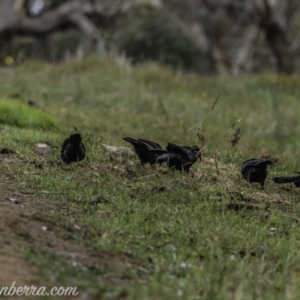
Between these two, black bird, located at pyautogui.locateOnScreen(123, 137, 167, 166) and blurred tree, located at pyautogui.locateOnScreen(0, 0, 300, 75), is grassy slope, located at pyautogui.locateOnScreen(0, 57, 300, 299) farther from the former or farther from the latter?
blurred tree, located at pyautogui.locateOnScreen(0, 0, 300, 75)

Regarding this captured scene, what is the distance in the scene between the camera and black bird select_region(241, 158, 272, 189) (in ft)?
17.1

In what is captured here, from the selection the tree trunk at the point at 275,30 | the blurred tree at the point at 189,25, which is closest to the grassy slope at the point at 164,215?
the tree trunk at the point at 275,30

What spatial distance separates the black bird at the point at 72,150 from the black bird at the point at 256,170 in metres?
1.35

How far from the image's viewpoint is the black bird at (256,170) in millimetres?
5216

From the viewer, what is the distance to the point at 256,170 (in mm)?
5238

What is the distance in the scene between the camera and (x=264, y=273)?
3.47m

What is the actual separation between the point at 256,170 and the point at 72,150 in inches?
58.5

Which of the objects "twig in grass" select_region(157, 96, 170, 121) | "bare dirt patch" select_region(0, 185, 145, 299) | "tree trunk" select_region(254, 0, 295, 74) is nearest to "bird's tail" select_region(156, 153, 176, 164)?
"bare dirt patch" select_region(0, 185, 145, 299)

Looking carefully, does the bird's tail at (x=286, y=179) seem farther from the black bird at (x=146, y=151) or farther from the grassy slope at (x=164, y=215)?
the black bird at (x=146, y=151)

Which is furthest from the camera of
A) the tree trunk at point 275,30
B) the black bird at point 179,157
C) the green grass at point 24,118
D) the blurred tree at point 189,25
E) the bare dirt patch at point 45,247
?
the blurred tree at point 189,25

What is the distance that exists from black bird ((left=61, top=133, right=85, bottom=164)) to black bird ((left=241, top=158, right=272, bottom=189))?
4.42 ft

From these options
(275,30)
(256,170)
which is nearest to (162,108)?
(256,170)

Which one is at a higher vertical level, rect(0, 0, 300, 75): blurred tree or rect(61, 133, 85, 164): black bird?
rect(61, 133, 85, 164): black bird

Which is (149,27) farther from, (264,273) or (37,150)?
(264,273)
